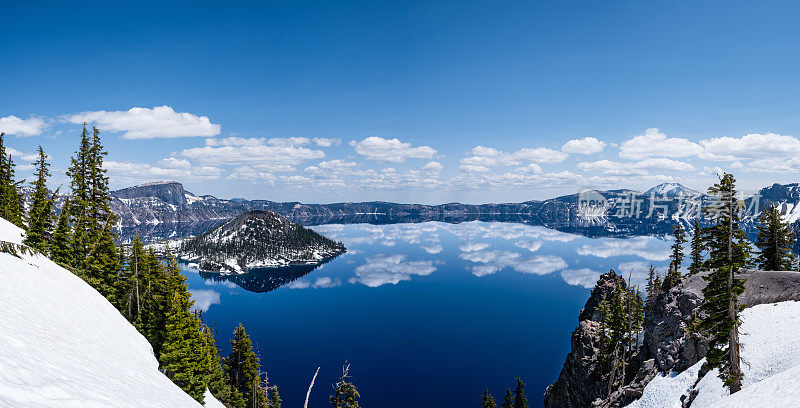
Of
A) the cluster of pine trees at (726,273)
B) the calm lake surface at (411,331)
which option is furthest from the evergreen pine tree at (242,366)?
the cluster of pine trees at (726,273)

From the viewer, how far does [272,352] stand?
4144 inches

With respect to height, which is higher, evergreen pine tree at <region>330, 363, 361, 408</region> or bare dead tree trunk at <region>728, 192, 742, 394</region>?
bare dead tree trunk at <region>728, 192, 742, 394</region>

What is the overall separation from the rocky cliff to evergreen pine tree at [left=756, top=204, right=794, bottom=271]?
10834 millimetres

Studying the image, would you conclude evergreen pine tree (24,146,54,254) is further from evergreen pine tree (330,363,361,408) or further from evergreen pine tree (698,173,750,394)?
evergreen pine tree (698,173,750,394)

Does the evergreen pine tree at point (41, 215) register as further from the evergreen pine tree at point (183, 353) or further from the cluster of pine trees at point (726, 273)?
the cluster of pine trees at point (726, 273)

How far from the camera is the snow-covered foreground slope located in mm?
15627

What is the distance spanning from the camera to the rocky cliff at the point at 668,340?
116 ft

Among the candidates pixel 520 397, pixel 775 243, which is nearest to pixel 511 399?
pixel 520 397

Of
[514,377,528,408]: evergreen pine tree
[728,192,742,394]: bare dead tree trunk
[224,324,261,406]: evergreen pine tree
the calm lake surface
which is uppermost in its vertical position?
[728,192,742,394]: bare dead tree trunk

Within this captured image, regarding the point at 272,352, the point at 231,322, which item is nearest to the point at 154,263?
the point at 272,352

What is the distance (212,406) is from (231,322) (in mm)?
115036

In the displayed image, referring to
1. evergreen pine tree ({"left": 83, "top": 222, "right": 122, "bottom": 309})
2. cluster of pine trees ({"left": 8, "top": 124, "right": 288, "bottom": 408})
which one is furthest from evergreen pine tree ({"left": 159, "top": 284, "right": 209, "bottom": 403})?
evergreen pine tree ({"left": 83, "top": 222, "right": 122, "bottom": 309})

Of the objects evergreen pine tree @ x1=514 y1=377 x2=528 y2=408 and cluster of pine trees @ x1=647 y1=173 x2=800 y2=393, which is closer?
cluster of pine trees @ x1=647 y1=173 x2=800 y2=393

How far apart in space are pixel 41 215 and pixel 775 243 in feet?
306
